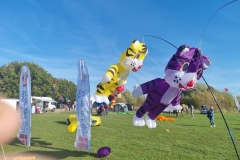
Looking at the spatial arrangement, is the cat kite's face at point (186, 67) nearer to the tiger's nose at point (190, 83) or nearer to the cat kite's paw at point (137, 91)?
the tiger's nose at point (190, 83)

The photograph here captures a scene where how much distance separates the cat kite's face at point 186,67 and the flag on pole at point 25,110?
6.32 metres

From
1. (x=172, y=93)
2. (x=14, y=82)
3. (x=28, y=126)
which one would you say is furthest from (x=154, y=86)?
(x=14, y=82)

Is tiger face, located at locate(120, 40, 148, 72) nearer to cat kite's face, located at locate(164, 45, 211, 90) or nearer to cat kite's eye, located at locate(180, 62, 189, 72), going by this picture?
cat kite's face, located at locate(164, 45, 211, 90)

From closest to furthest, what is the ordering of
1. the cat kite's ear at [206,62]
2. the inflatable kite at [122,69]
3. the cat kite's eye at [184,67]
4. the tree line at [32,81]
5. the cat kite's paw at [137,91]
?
the cat kite's eye at [184,67] → the cat kite's ear at [206,62] → the cat kite's paw at [137,91] → the inflatable kite at [122,69] → the tree line at [32,81]

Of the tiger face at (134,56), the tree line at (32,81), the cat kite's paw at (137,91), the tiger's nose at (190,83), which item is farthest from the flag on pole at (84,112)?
the tree line at (32,81)

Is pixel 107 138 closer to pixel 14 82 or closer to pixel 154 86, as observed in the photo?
pixel 154 86

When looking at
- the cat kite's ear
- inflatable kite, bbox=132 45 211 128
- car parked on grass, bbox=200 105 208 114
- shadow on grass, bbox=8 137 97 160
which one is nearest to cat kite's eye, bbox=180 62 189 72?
inflatable kite, bbox=132 45 211 128

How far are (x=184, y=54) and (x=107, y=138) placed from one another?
769 centimetres

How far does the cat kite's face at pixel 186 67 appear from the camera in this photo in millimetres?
5273

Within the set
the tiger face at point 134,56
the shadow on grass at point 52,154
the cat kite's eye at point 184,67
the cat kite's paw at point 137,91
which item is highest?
the tiger face at point 134,56

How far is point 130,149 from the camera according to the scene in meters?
9.44

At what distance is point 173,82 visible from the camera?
18.2 ft

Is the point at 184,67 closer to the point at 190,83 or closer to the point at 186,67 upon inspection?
the point at 186,67

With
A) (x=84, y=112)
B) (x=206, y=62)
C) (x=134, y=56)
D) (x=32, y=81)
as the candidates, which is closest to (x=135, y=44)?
(x=134, y=56)
